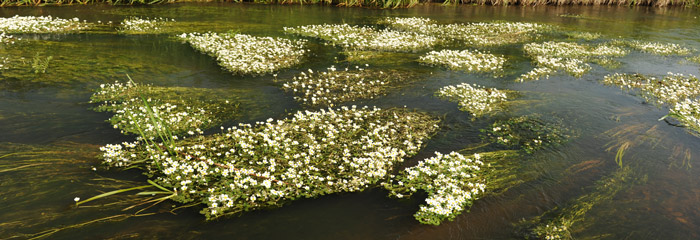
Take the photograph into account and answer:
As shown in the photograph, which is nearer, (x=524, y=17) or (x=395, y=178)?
(x=395, y=178)

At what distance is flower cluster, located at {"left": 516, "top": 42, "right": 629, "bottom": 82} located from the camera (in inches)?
612

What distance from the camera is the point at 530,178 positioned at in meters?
7.74

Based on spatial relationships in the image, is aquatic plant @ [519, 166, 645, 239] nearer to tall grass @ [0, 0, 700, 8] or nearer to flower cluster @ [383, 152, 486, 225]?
flower cluster @ [383, 152, 486, 225]

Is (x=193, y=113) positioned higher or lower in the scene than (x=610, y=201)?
higher

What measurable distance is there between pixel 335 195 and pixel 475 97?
6667 mm

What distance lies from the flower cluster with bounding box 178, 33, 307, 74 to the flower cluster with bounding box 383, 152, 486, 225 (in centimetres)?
809

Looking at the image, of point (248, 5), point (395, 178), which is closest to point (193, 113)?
point (395, 178)

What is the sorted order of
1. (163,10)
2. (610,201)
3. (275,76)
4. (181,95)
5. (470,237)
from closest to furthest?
(470,237) < (610,201) < (181,95) < (275,76) < (163,10)

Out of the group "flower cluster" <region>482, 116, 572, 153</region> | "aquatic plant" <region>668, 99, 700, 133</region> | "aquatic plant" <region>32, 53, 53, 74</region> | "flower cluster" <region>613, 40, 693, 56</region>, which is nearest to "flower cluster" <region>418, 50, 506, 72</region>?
"flower cluster" <region>482, 116, 572, 153</region>

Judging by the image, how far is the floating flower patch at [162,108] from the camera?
29.4 feet

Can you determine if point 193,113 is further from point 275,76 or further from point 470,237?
point 470,237

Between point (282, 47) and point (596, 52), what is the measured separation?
14658 millimetres

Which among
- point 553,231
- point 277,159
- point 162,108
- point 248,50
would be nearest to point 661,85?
point 553,231

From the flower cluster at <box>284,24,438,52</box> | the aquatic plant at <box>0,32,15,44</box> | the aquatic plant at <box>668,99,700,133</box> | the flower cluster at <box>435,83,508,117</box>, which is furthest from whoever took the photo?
the flower cluster at <box>284,24,438,52</box>
